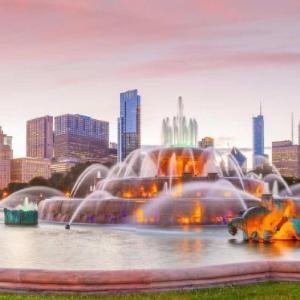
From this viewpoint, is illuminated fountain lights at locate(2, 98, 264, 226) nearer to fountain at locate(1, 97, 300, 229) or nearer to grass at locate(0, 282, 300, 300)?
fountain at locate(1, 97, 300, 229)

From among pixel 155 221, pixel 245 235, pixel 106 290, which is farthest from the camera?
pixel 155 221

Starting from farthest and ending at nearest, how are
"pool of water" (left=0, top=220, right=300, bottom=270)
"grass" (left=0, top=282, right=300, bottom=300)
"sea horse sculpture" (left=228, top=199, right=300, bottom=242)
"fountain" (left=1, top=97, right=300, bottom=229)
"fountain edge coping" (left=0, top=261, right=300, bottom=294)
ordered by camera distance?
"fountain" (left=1, top=97, right=300, bottom=229) → "sea horse sculpture" (left=228, top=199, right=300, bottom=242) → "pool of water" (left=0, top=220, right=300, bottom=270) → "fountain edge coping" (left=0, top=261, right=300, bottom=294) → "grass" (left=0, top=282, right=300, bottom=300)

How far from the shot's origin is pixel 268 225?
19.3 m

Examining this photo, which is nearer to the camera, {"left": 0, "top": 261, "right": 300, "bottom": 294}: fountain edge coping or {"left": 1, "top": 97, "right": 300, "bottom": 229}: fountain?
{"left": 0, "top": 261, "right": 300, "bottom": 294}: fountain edge coping

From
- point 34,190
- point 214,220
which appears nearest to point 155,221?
point 214,220

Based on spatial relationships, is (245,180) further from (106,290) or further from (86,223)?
(106,290)

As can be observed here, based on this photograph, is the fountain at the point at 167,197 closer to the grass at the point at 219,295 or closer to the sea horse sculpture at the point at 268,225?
the sea horse sculpture at the point at 268,225

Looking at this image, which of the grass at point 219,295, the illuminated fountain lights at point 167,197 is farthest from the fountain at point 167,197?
the grass at point 219,295

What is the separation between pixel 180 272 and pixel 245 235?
1099cm

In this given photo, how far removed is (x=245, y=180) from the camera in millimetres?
38031

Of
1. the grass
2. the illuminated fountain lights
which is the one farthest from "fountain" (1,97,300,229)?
the grass

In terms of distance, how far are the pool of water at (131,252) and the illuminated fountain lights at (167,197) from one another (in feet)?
29.7

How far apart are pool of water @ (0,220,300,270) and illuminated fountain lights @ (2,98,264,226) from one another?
9041 millimetres

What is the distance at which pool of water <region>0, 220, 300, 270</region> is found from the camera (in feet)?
44.2
